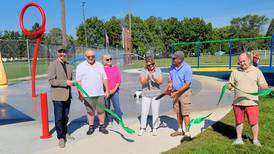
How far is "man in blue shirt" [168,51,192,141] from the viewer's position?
193 inches

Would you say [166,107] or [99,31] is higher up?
[99,31]

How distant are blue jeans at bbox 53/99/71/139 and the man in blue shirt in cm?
196

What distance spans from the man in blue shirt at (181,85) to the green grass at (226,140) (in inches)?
16.1

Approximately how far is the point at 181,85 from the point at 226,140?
1.24 m

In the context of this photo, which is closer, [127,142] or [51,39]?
[127,142]

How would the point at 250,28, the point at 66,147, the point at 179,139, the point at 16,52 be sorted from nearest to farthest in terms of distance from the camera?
the point at 66,147 < the point at 179,139 < the point at 16,52 < the point at 250,28

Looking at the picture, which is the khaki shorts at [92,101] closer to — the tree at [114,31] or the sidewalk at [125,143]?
the sidewalk at [125,143]

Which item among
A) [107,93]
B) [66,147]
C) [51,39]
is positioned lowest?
[66,147]

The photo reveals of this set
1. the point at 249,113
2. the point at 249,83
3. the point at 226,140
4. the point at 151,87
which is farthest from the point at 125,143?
the point at 249,83

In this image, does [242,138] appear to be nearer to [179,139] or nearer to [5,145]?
[179,139]

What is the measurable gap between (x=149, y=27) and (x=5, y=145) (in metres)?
70.5

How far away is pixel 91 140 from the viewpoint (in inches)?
201

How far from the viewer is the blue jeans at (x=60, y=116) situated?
481 cm

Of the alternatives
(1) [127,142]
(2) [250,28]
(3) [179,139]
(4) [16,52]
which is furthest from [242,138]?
(2) [250,28]
